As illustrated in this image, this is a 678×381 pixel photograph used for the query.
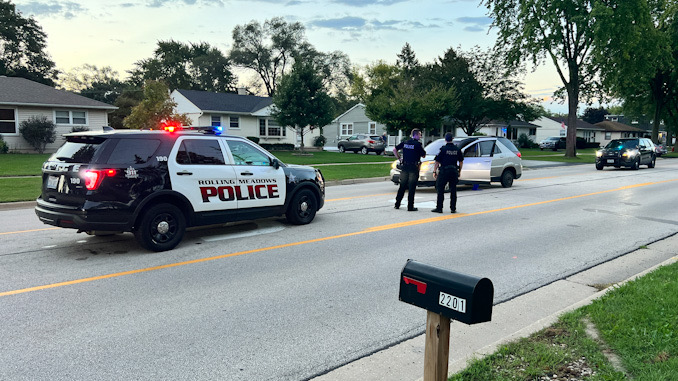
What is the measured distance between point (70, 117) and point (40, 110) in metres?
1.74

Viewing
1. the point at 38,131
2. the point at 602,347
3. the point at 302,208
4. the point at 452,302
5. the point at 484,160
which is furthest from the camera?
the point at 38,131

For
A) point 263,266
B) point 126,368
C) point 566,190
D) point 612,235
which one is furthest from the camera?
point 566,190

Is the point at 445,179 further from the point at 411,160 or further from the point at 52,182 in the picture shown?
the point at 52,182

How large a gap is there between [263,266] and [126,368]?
2.83m

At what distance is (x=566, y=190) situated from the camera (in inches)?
604

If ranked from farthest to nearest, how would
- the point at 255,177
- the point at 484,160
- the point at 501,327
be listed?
the point at 484,160
the point at 255,177
the point at 501,327

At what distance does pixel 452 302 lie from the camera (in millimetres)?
2328

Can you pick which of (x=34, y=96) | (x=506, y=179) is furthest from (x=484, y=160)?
(x=34, y=96)

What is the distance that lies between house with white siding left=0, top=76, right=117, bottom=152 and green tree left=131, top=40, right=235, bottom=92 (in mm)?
38780

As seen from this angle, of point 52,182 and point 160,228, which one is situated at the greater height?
point 52,182

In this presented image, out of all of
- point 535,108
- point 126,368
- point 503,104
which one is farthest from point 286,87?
point 126,368

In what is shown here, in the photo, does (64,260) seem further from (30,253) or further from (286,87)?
(286,87)

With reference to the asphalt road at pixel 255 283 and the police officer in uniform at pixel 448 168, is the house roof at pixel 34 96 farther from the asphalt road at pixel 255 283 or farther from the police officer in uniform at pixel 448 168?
the police officer in uniform at pixel 448 168

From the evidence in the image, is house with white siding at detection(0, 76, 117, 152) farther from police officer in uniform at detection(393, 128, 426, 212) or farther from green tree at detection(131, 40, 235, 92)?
green tree at detection(131, 40, 235, 92)
